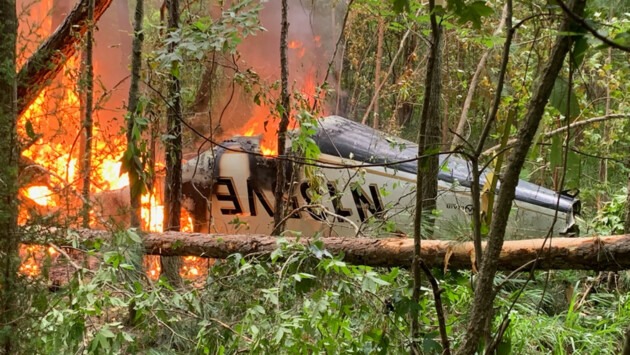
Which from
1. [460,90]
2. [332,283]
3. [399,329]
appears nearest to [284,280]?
[332,283]

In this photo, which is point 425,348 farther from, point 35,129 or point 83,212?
point 35,129

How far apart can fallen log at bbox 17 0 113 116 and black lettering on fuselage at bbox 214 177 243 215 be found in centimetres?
192

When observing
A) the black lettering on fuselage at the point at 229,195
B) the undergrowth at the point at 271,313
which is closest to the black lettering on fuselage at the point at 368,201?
the black lettering on fuselage at the point at 229,195

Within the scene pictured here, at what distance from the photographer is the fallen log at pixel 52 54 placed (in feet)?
5.52

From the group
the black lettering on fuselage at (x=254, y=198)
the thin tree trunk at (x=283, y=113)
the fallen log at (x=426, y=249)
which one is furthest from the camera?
the black lettering on fuselage at (x=254, y=198)

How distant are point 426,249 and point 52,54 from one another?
6.66 ft

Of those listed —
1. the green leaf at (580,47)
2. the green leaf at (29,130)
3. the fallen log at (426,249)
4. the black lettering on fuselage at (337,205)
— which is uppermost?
the green leaf at (580,47)

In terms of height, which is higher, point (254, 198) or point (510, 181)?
point (510, 181)

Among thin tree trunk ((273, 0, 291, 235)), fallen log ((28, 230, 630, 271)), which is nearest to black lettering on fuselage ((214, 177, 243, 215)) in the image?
thin tree trunk ((273, 0, 291, 235))

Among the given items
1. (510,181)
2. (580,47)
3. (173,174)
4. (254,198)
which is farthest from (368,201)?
(580,47)

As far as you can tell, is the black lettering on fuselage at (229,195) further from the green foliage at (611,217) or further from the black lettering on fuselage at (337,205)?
the green foliage at (611,217)

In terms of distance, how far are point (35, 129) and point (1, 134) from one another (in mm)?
270

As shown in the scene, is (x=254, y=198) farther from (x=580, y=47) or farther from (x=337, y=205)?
(x=580, y=47)

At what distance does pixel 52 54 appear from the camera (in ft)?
8.36
